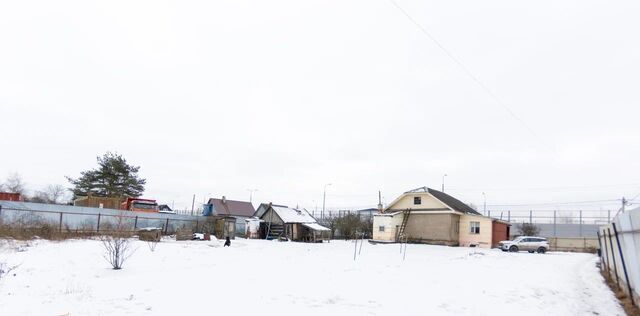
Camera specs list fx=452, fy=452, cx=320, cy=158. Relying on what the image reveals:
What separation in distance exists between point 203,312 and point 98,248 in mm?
16074

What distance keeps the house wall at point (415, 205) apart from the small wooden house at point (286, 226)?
802 cm

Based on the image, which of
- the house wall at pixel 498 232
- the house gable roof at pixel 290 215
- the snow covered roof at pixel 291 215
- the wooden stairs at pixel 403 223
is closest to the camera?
the house wall at pixel 498 232

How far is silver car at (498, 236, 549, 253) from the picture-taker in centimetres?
4034

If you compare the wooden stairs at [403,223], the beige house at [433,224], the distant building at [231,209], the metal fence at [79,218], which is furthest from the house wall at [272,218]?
the wooden stairs at [403,223]

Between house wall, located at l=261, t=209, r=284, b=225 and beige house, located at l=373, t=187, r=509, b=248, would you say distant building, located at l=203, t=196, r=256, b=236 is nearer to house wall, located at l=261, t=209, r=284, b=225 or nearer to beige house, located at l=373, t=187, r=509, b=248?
house wall, located at l=261, t=209, r=284, b=225

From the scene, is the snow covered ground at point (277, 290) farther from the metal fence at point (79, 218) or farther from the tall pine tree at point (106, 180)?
the tall pine tree at point (106, 180)

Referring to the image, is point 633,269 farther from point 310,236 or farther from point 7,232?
point 310,236

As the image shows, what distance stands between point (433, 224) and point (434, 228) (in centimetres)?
44

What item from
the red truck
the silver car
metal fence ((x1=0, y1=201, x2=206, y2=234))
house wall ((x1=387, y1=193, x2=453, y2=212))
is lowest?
the silver car

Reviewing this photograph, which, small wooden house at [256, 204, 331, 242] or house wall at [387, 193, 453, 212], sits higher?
house wall at [387, 193, 453, 212]

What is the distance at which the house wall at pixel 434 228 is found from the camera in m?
44.0

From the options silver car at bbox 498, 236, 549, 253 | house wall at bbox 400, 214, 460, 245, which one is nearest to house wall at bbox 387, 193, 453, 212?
house wall at bbox 400, 214, 460, 245

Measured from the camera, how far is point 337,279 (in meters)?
14.2

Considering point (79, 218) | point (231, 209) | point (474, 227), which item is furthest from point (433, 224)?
point (79, 218)
